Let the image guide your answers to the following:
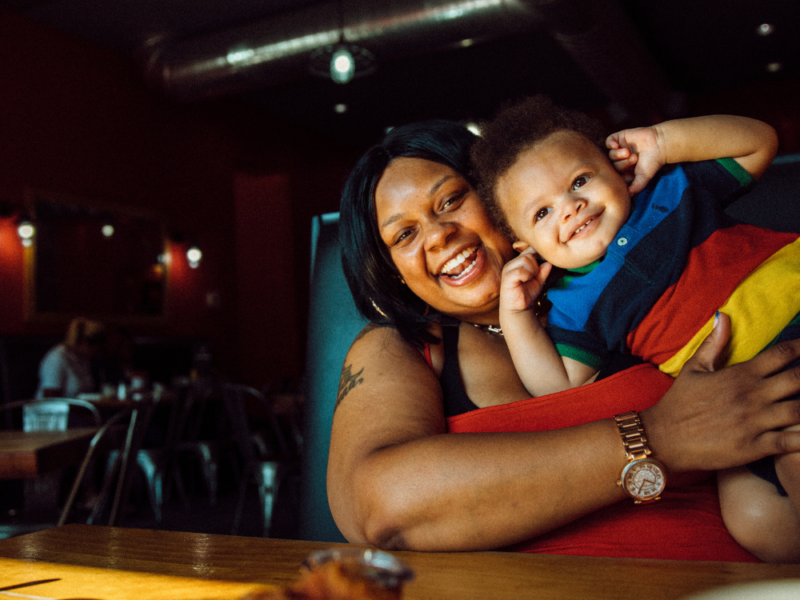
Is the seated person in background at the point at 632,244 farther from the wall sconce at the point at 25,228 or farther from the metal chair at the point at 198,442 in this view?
the wall sconce at the point at 25,228

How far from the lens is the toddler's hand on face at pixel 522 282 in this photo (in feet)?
3.84

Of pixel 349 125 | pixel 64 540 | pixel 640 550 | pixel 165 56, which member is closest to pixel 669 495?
pixel 640 550

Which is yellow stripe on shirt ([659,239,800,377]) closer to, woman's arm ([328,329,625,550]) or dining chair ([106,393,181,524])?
woman's arm ([328,329,625,550])

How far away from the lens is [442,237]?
4.19 feet

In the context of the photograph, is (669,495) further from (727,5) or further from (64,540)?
(727,5)

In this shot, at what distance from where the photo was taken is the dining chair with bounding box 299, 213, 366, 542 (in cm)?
148

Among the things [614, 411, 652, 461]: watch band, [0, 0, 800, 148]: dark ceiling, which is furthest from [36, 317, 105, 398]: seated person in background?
[614, 411, 652, 461]: watch band

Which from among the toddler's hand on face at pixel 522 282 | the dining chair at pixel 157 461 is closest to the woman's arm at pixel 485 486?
the toddler's hand on face at pixel 522 282

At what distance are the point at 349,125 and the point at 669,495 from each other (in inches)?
353

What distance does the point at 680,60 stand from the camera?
24.7 ft

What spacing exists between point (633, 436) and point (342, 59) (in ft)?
15.1

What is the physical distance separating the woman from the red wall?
5578 mm

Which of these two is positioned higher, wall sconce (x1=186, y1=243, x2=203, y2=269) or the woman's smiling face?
wall sconce (x1=186, y1=243, x2=203, y2=269)

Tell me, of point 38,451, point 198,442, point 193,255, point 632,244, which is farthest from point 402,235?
point 193,255
